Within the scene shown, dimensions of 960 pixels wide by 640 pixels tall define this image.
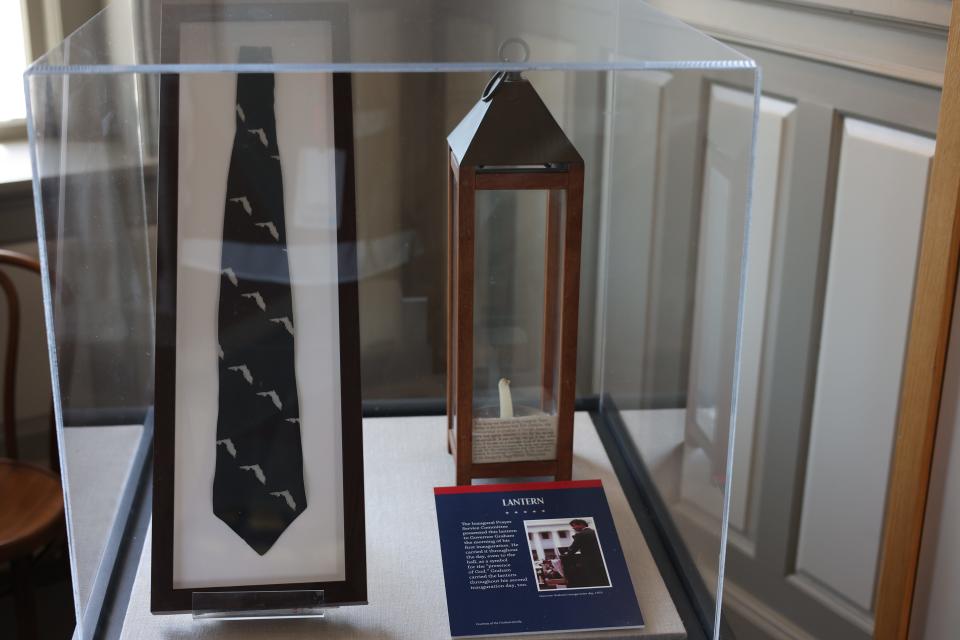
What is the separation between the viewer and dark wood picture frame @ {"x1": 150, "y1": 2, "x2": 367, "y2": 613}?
2.81 feet

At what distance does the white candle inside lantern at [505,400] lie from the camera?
110 centimetres

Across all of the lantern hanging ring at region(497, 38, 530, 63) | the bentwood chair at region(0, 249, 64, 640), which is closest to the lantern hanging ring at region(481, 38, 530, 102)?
the lantern hanging ring at region(497, 38, 530, 63)

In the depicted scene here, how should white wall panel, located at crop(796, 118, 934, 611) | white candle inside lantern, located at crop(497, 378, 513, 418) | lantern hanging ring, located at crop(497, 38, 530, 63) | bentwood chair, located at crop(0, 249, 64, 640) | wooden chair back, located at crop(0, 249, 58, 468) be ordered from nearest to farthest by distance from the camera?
1. lantern hanging ring, located at crop(497, 38, 530, 63)
2. white candle inside lantern, located at crop(497, 378, 513, 418)
3. white wall panel, located at crop(796, 118, 934, 611)
4. bentwood chair, located at crop(0, 249, 64, 640)
5. wooden chair back, located at crop(0, 249, 58, 468)

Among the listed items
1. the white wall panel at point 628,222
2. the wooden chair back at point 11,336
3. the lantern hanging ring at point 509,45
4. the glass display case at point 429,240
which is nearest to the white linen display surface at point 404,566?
the glass display case at point 429,240

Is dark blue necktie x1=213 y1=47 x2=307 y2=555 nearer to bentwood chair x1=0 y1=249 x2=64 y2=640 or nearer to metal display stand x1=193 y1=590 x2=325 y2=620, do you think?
metal display stand x1=193 y1=590 x2=325 y2=620

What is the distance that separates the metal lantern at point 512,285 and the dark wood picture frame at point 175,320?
0.16m

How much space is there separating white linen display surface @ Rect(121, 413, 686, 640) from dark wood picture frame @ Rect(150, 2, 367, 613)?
0.09ft

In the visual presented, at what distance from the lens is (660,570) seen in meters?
1.03

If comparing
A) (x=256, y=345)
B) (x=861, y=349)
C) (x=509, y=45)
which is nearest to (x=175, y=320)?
(x=256, y=345)

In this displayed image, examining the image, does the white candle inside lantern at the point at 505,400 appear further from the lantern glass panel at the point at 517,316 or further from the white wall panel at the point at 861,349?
the white wall panel at the point at 861,349

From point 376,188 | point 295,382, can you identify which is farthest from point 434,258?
point 295,382

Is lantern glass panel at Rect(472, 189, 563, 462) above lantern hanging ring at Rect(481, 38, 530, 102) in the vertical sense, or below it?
below

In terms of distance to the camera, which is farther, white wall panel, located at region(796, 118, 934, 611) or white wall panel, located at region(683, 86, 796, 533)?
white wall panel, located at region(796, 118, 934, 611)

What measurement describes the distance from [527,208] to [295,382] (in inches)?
11.4
